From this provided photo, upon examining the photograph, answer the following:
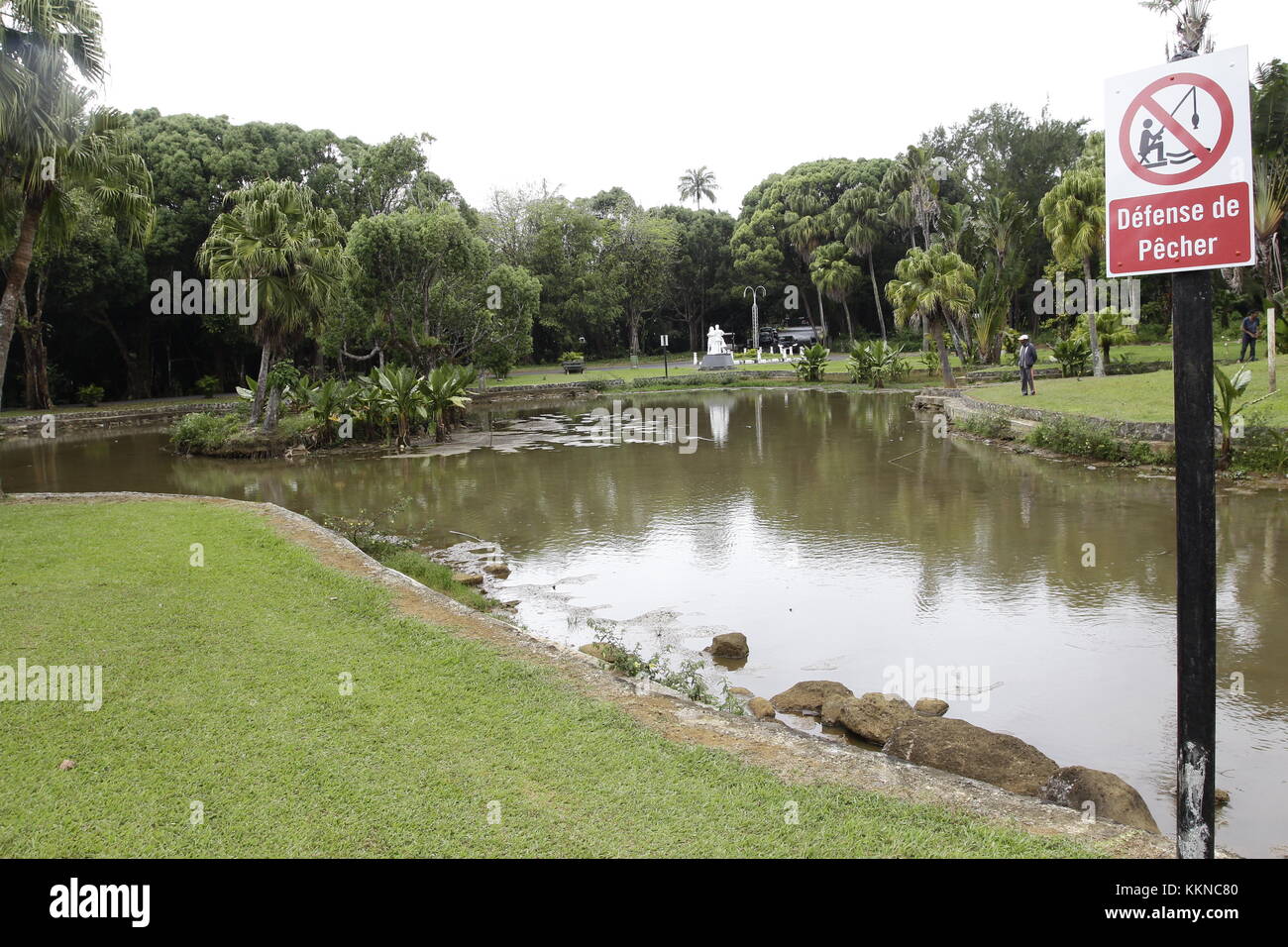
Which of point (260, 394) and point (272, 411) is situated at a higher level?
point (260, 394)

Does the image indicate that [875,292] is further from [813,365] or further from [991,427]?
[991,427]

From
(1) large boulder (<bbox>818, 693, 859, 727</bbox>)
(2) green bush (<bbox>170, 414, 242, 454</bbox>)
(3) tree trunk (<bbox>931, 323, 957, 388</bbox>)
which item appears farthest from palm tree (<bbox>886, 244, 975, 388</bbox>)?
(1) large boulder (<bbox>818, 693, 859, 727</bbox>)

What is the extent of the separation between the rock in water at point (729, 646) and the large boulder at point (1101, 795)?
3.12 meters

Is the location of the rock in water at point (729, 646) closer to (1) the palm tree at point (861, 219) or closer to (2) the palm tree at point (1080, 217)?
(2) the palm tree at point (1080, 217)

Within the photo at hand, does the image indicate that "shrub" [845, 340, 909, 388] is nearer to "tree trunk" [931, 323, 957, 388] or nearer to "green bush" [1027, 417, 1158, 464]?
"tree trunk" [931, 323, 957, 388]

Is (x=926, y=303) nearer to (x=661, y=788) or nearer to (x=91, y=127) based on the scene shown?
(x=91, y=127)

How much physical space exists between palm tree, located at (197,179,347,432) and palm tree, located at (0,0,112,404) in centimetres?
650

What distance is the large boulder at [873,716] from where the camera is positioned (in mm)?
5949

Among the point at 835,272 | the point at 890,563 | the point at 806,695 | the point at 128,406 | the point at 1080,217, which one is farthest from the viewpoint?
the point at 835,272

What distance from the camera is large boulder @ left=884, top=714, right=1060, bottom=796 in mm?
5066

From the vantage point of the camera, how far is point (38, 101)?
485 inches

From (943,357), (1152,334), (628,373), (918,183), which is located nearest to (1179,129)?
(943,357)

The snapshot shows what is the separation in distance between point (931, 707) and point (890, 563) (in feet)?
13.3

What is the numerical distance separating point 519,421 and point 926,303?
13206 millimetres
